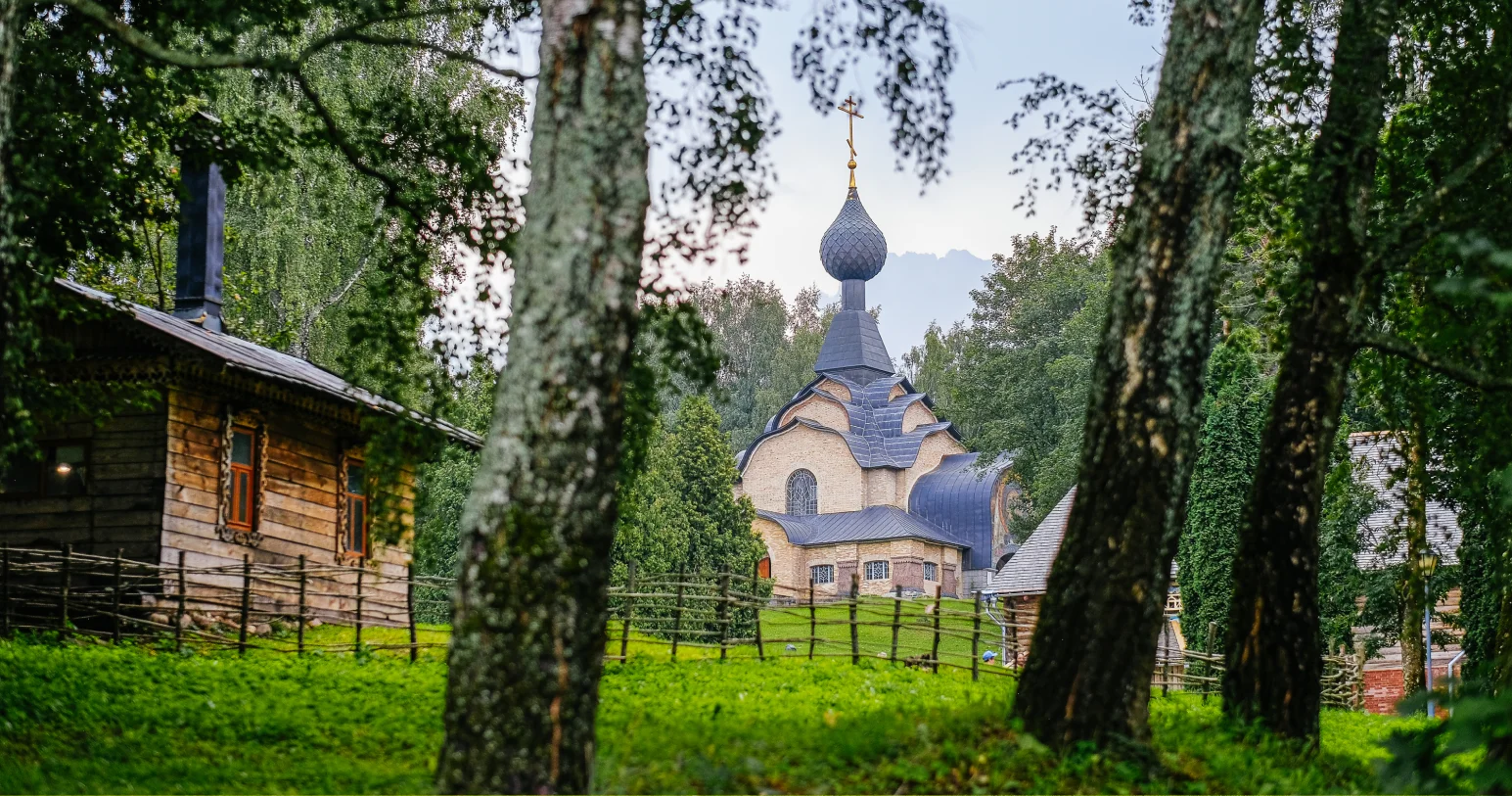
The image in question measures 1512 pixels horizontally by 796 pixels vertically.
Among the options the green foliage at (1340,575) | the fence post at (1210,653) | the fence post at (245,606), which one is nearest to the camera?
the fence post at (245,606)

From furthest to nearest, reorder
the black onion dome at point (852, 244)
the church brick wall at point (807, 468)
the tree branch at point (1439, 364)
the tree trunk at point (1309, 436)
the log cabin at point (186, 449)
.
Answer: the black onion dome at point (852, 244), the church brick wall at point (807, 468), the log cabin at point (186, 449), the tree trunk at point (1309, 436), the tree branch at point (1439, 364)

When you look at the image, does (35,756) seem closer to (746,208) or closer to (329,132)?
(329,132)

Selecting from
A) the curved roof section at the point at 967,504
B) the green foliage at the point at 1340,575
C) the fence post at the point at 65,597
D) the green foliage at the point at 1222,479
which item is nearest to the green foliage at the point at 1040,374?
the curved roof section at the point at 967,504

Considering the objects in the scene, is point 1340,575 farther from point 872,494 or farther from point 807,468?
point 807,468

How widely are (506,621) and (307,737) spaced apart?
476 cm

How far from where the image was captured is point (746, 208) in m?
10.2

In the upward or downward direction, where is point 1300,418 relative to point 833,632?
upward

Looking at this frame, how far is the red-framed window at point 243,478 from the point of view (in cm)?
1914

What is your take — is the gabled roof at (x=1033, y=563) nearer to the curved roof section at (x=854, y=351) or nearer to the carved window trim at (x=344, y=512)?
the carved window trim at (x=344, y=512)

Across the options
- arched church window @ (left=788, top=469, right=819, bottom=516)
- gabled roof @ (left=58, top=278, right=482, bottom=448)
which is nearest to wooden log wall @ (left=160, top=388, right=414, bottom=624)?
gabled roof @ (left=58, top=278, right=482, bottom=448)

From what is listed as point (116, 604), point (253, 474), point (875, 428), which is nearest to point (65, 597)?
Answer: point (116, 604)

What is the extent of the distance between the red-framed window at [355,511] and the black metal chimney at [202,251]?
120 inches

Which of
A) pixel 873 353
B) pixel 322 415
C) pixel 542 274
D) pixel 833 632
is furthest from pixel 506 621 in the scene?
pixel 873 353

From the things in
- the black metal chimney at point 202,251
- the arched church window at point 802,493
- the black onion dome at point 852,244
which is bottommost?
the arched church window at point 802,493
